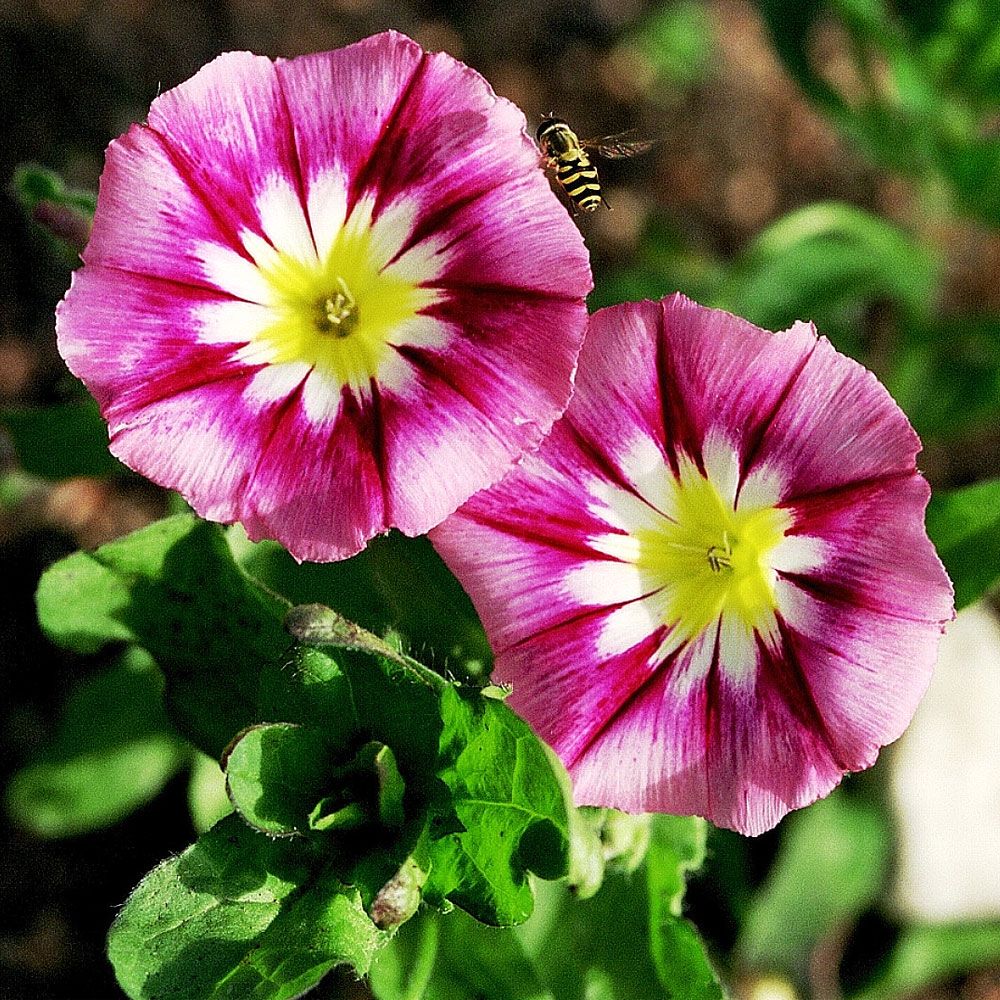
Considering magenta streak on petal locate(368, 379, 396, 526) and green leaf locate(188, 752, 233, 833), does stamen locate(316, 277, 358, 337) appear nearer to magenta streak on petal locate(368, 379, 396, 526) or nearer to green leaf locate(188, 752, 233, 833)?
magenta streak on petal locate(368, 379, 396, 526)

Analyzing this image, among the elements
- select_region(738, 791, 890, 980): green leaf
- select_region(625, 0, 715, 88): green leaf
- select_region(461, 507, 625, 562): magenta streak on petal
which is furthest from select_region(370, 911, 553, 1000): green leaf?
select_region(625, 0, 715, 88): green leaf

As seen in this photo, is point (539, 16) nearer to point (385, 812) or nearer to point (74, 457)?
point (74, 457)

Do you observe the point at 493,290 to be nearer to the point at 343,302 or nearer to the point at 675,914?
the point at 343,302

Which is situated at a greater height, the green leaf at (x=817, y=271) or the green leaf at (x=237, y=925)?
the green leaf at (x=817, y=271)

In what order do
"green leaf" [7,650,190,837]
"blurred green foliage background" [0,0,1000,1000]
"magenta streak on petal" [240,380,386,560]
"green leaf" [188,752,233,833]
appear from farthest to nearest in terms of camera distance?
"blurred green foliage background" [0,0,1000,1000] < "green leaf" [7,650,190,837] < "green leaf" [188,752,233,833] < "magenta streak on petal" [240,380,386,560]

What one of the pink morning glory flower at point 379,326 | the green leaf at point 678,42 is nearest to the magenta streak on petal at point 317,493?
the pink morning glory flower at point 379,326

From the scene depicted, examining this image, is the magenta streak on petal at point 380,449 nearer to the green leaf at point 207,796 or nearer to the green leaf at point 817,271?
the green leaf at point 207,796

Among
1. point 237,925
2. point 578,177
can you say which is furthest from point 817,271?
point 237,925
